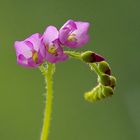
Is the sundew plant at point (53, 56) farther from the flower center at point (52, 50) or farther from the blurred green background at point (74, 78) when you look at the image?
the blurred green background at point (74, 78)

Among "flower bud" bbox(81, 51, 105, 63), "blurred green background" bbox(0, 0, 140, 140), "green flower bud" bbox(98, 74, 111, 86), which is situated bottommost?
"green flower bud" bbox(98, 74, 111, 86)

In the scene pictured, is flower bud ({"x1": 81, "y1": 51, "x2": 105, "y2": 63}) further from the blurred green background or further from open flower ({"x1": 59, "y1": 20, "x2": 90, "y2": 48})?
the blurred green background

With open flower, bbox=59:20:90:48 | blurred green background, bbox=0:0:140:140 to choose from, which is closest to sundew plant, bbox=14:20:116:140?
open flower, bbox=59:20:90:48

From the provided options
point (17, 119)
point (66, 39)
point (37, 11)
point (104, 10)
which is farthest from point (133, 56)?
point (66, 39)

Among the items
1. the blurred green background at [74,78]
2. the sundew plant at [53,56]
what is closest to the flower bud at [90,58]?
the sundew plant at [53,56]

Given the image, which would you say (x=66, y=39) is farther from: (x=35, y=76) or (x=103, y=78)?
(x=35, y=76)

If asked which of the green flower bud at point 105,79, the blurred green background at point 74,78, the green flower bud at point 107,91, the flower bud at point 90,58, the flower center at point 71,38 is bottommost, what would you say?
the green flower bud at point 107,91

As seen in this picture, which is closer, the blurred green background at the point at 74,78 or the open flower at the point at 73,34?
the open flower at the point at 73,34
